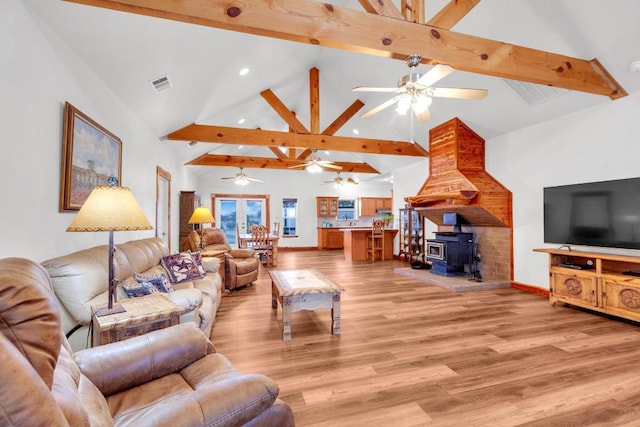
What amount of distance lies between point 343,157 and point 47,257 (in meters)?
8.78

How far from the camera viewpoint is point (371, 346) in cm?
Result: 284

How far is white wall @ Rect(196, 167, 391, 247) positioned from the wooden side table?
28.4ft

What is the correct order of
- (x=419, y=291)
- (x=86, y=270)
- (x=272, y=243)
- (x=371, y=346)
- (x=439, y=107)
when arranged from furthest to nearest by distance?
(x=272, y=243), (x=439, y=107), (x=419, y=291), (x=371, y=346), (x=86, y=270)

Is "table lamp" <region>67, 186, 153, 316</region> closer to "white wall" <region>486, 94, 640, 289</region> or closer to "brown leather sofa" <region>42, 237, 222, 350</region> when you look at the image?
"brown leather sofa" <region>42, 237, 222, 350</region>

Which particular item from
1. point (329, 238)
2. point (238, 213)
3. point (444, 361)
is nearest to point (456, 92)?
point (444, 361)

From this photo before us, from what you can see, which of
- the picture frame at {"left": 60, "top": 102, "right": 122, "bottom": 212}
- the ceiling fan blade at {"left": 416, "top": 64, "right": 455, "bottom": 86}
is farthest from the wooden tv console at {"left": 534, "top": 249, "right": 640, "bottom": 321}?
the picture frame at {"left": 60, "top": 102, "right": 122, "bottom": 212}

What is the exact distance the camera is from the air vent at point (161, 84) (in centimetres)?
343

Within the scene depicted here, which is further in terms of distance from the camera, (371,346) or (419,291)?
(419,291)

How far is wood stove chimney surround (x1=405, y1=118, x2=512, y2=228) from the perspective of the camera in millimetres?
5133

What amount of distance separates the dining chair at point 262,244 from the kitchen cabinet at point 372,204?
4916mm

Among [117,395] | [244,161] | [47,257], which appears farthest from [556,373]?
[244,161]

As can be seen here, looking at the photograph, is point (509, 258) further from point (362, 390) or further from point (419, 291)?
point (362, 390)

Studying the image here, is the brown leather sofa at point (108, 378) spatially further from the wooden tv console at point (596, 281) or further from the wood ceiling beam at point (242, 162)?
the wood ceiling beam at point (242, 162)

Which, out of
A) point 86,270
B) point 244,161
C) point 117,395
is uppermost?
point 244,161
